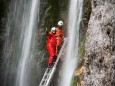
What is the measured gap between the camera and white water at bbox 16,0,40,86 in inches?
625

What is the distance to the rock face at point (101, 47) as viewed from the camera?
28.8 ft

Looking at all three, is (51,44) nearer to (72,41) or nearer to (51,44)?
(51,44)

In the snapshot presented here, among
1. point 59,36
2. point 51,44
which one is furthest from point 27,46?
point 59,36

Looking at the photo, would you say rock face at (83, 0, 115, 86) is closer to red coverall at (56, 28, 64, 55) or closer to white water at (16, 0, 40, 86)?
red coverall at (56, 28, 64, 55)

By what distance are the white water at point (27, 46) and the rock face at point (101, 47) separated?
6.52 m

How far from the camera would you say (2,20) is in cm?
1723

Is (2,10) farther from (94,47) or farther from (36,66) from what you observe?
(94,47)

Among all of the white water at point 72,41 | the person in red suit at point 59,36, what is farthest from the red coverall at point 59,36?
the white water at point 72,41

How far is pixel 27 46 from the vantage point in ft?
52.3

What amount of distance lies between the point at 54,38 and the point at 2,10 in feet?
16.6

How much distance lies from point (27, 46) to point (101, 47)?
732 centimetres

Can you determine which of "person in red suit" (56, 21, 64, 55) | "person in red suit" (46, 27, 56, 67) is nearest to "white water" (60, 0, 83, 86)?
"person in red suit" (56, 21, 64, 55)

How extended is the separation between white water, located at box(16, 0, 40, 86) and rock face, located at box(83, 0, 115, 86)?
6.52m

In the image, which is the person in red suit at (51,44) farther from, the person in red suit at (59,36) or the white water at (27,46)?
the white water at (27,46)
